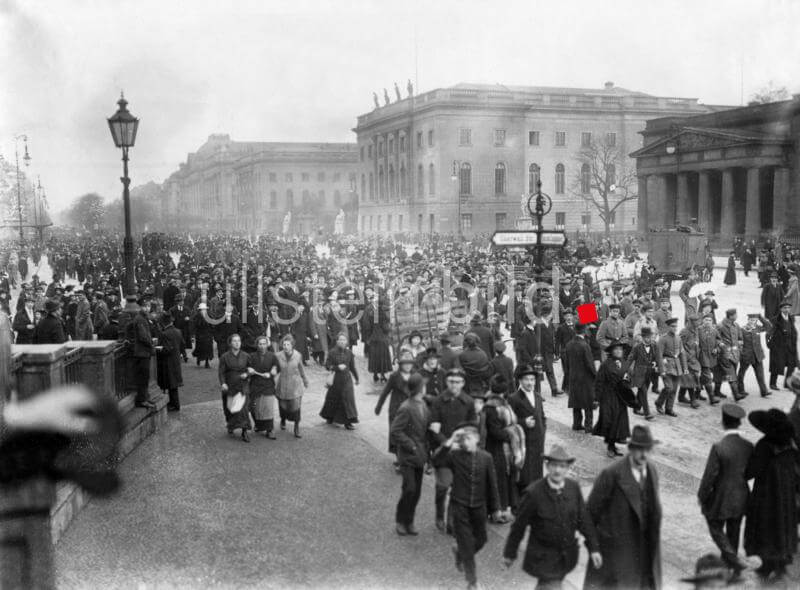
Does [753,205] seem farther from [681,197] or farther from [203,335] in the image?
[203,335]

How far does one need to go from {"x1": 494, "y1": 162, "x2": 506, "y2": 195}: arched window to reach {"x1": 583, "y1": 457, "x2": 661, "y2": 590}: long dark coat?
72948 millimetres

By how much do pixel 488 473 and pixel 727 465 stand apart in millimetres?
1965

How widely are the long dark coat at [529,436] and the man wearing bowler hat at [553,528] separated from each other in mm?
2585

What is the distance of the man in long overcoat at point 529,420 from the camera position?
8266mm

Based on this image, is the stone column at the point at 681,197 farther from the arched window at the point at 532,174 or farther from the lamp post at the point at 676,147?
the arched window at the point at 532,174

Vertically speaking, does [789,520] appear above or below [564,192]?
below

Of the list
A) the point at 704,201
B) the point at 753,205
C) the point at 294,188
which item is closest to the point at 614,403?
the point at 753,205

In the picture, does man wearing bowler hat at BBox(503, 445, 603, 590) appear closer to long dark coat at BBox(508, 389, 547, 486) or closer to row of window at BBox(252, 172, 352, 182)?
long dark coat at BBox(508, 389, 547, 486)

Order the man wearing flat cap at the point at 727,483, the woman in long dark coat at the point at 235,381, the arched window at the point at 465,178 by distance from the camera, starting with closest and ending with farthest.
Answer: the man wearing flat cap at the point at 727,483 → the woman in long dark coat at the point at 235,381 → the arched window at the point at 465,178

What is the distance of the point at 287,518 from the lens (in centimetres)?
802

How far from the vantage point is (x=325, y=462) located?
9992mm

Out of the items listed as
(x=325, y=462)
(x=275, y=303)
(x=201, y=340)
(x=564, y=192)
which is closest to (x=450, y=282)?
(x=275, y=303)

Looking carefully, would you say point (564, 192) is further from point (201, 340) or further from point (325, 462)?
point (325, 462)

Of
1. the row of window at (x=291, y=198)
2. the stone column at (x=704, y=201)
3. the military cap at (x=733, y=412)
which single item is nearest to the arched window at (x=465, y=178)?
the stone column at (x=704, y=201)
